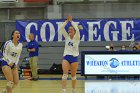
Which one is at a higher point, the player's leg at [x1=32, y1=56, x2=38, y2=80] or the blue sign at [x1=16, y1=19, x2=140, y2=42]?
the blue sign at [x1=16, y1=19, x2=140, y2=42]

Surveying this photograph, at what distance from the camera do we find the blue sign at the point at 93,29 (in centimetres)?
1984

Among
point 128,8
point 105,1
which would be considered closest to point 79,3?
point 105,1

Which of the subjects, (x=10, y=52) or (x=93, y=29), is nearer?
(x=10, y=52)

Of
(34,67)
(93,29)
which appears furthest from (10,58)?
(93,29)

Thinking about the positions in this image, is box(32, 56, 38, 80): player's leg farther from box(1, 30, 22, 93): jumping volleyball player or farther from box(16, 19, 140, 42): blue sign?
box(1, 30, 22, 93): jumping volleyball player

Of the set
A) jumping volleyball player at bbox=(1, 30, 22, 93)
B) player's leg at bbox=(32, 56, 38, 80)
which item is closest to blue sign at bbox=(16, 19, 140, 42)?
player's leg at bbox=(32, 56, 38, 80)

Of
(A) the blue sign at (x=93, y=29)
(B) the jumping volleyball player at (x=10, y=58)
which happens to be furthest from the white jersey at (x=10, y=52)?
(A) the blue sign at (x=93, y=29)

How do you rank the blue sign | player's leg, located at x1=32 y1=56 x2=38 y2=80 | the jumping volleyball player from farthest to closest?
the blue sign
player's leg, located at x1=32 y1=56 x2=38 y2=80
the jumping volleyball player

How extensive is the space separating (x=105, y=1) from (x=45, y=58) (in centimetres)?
505

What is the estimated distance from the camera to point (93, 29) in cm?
2003

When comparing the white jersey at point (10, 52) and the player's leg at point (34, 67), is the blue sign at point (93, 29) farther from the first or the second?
the white jersey at point (10, 52)

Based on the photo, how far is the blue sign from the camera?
19844mm

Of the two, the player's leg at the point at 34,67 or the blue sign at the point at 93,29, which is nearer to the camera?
the player's leg at the point at 34,67

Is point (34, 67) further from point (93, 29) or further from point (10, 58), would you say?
point (10, 58)
